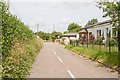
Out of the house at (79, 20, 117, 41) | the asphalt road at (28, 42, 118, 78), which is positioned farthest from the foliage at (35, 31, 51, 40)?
the asphalt road at (28, 42, 118, 78)

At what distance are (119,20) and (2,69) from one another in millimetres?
10459

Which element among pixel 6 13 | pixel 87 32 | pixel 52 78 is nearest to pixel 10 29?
pixel 6 13

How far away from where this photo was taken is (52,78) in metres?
14.2

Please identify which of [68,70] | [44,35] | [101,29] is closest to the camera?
[68,70]

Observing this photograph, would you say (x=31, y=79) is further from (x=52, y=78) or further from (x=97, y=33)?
(x=97, y=33)

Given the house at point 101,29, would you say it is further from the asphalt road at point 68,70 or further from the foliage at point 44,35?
the foliage at point 44,35

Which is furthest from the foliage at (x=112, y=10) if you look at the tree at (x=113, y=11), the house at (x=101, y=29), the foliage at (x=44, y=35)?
the foliage at (x=44, y=35)

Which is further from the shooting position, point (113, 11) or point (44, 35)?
point (44, 35)

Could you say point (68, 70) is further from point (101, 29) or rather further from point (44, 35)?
point (44, 35)

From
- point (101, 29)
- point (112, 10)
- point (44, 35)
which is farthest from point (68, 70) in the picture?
point (44, 35)

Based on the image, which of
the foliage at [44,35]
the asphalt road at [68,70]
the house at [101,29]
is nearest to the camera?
the asphalt road at [68,70]

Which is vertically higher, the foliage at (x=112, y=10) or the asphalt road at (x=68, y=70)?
the foliage at (x=112, y=10)

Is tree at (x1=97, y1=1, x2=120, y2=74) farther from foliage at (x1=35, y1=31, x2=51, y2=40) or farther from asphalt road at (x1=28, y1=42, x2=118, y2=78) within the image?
foliage at (x1=35, y1=31, x2=51, y2=40)

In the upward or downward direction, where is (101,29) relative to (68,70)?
upward
